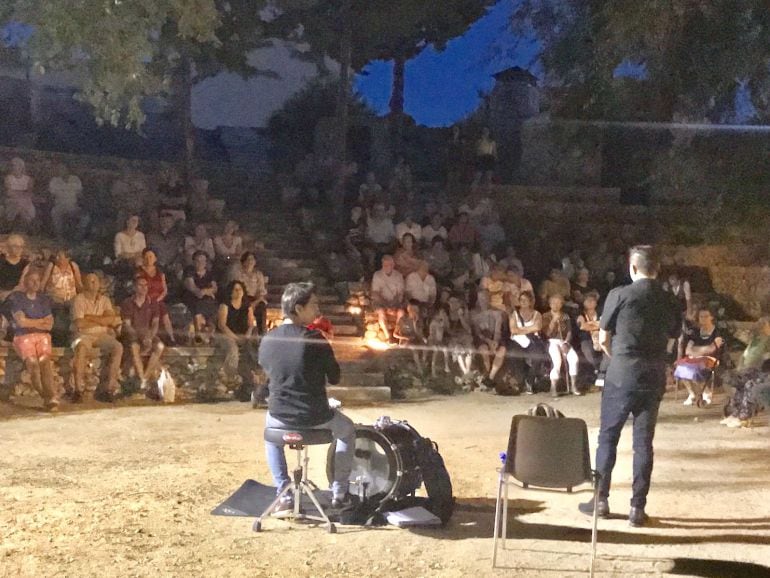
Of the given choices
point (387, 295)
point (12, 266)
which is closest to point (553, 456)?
point (387, 295)

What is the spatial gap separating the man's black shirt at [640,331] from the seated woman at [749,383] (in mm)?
3697

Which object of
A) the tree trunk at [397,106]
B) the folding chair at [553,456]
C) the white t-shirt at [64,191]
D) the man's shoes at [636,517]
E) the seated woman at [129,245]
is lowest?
the man's shoes at [636,517]

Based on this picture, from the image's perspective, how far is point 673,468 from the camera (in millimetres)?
6707

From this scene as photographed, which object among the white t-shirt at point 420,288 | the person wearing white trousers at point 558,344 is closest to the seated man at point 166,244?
the white t-shirt at point 420,288

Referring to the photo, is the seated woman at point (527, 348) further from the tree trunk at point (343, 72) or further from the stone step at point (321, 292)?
the tree trunk at point (343, 72)

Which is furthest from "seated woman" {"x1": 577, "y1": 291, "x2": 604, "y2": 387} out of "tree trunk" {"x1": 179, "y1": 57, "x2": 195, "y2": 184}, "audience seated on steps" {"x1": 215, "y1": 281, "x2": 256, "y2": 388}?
"tree trunk" {"x1": 179, "y1": 57, "x2": 195, "y2": 184}

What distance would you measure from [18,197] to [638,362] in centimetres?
940

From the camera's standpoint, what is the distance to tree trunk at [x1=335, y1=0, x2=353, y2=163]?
15.8 m

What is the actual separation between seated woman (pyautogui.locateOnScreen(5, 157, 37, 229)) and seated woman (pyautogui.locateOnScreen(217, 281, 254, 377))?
11.7ft

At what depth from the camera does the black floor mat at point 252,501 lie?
17.1 ft

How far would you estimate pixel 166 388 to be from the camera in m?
9.40

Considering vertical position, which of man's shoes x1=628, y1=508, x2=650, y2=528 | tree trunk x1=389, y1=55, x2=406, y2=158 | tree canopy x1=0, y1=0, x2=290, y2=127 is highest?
tree trunk x1=389, y1=55, x2=406, y2=158

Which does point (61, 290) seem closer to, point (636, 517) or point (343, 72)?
point (636, 517)

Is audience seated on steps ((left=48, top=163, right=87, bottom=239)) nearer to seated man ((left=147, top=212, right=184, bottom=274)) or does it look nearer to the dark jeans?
seated man ((left=147, top=212, right=184, bottom=274))
